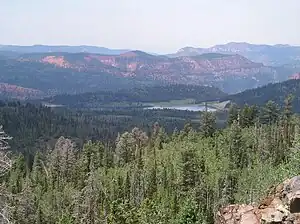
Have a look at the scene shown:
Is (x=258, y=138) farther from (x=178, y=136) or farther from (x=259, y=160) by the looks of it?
(x=178, y=136)

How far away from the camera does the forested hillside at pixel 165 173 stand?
3447 inches

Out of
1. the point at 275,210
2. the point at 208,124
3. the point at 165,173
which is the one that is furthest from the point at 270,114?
the point at 275,210

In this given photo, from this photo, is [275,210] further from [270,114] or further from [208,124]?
[270,114]

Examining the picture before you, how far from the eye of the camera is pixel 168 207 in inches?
3401

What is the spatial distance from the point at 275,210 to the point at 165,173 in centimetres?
8172

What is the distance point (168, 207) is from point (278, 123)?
216 ft

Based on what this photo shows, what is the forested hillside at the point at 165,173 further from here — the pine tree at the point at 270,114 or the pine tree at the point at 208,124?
the pine tree at the point at 270,114

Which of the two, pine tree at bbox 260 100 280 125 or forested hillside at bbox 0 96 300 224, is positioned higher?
pine tree at bbox 260 100 280 125

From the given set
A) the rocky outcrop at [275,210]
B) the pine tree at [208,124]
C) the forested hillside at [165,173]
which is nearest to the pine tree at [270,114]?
the forested hillside at [165,173]

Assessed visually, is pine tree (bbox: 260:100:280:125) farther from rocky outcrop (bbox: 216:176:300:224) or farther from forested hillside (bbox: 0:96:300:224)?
rocky outcrop (bbox: 216:176:300:224)

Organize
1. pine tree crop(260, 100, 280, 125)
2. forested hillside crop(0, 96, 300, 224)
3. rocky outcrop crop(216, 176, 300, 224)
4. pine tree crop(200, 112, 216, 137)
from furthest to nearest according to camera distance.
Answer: pine tree crop(260, 100, 280, 125) < pine tree crop(200, 112, 216, 137) < forested hillside crop(0, 96, 300, 224) < rocky outcrop crop(216, 176, 300, 224)

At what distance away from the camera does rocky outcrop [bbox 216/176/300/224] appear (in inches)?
1049

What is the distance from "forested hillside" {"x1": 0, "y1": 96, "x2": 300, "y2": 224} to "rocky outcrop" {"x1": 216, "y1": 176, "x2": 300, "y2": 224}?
36.7m

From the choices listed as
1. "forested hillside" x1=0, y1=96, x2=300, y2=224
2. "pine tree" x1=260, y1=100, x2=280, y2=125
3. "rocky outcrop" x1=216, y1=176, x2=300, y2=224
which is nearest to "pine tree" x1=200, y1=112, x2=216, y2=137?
"forested hillside" x1=0, y1=96, x2=300, y2=224
